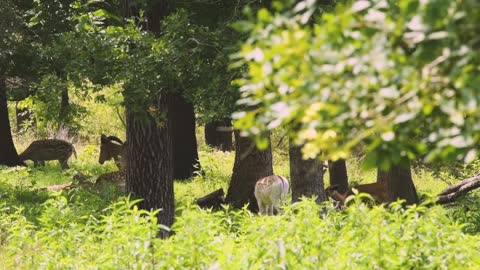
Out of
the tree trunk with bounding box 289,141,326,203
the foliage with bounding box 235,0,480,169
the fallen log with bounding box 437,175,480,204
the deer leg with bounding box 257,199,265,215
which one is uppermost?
the foliage with bounding box 235,0,480,169

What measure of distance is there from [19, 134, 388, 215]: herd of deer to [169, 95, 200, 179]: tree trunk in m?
1.38

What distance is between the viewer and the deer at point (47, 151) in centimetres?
2298

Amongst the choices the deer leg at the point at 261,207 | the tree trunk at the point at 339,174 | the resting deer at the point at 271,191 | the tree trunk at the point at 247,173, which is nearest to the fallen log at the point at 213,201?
the tree trunk at the point at 247,173

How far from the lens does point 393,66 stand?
3.35m

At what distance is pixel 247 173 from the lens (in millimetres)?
17188

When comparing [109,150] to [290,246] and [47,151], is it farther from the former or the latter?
[290,246]

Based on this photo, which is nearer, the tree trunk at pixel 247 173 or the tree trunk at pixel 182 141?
the tree trunk at pixel 247 173

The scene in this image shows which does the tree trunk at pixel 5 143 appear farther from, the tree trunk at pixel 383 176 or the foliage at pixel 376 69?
the foliage at pixel 376 69

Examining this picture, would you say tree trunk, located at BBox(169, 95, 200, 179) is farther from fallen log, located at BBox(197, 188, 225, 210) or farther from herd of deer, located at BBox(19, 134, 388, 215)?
fallen log, located at BBox(197, 188, 225, 210)

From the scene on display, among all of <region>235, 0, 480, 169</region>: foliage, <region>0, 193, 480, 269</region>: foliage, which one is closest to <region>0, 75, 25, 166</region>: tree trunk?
<region>0, 193, 480, 269</region>: foliage

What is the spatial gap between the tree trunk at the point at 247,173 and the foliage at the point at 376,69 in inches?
521

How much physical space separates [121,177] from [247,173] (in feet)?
11.6

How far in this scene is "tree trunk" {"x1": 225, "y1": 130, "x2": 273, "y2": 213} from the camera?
55.6ft

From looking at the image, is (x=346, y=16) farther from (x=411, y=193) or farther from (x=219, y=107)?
(x=411, y=193)
